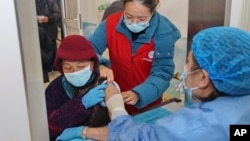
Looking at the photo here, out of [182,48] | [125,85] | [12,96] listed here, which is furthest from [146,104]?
[12,96]

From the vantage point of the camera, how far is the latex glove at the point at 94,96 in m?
0.83

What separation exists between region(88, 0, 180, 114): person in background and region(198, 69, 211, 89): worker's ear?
0.87ft

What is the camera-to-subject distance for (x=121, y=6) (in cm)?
99

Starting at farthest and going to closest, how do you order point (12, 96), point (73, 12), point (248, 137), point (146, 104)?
point (146, 104)
point (73, 12)
point (248, 137)
point (12, 96)

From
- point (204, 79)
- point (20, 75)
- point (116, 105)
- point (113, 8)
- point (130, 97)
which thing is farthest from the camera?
point (113, 8)

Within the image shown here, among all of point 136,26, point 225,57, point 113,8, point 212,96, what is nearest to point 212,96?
point 212,96

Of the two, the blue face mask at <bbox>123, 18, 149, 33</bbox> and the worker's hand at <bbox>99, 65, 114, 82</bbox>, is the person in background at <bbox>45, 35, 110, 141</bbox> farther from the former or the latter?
the blue face mask at <bbox>123, 18, 149, 33</bbox>

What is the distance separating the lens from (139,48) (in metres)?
0.96

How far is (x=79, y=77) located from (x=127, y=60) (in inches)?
7.4

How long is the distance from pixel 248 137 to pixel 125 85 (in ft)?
1.43

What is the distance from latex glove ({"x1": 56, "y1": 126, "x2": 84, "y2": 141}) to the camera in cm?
79

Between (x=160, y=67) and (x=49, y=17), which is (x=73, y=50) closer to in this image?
(x=49, y=17)

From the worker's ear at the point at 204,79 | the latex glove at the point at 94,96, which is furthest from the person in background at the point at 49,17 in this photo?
the worker's ear at the point at 204,79

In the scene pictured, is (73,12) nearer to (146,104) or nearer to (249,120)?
(146,104)
